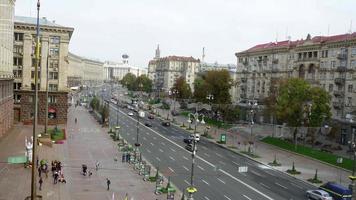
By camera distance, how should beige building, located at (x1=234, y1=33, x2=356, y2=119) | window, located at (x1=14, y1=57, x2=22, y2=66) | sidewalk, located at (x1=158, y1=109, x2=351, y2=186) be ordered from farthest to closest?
1. window, located at (x1=14, y1=57, x2=22, y2=66)
2. beige building, located at (x1=234, y1=33, x2=356, y2=119)
3. sidewalk, located at (x1=158, y1=109, x2=351, y2=186)

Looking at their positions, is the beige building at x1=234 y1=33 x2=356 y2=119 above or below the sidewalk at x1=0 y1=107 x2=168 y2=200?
above

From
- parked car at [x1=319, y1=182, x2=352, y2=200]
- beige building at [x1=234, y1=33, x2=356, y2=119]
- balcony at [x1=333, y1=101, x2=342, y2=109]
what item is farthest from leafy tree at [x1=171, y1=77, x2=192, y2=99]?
parked car at [x1=319, y1=182, x2=352, y2=200]

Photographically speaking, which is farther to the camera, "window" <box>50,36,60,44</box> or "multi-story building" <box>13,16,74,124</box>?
"window" <box>50,36,60,44</box>

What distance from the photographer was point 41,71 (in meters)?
92.6

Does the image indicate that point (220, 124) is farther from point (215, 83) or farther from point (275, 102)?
point (275, 102)

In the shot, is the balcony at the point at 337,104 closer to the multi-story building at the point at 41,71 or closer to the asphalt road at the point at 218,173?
the asphalt road at the point at 218,173

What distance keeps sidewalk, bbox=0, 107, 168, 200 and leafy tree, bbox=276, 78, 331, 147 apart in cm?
2862

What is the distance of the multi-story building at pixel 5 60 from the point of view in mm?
62375

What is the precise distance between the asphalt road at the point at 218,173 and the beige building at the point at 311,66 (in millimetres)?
26345

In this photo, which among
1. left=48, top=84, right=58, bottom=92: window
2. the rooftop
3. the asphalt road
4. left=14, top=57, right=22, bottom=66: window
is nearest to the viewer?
the asphalt road

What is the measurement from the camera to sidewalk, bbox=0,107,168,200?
130 ft

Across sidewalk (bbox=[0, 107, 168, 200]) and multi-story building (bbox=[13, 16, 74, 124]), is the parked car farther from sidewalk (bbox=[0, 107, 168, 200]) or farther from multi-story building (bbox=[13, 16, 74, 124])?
multi-story building (bbox=[13, 16, 74, 124])

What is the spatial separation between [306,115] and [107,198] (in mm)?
44612

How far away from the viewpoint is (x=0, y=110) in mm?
62531
